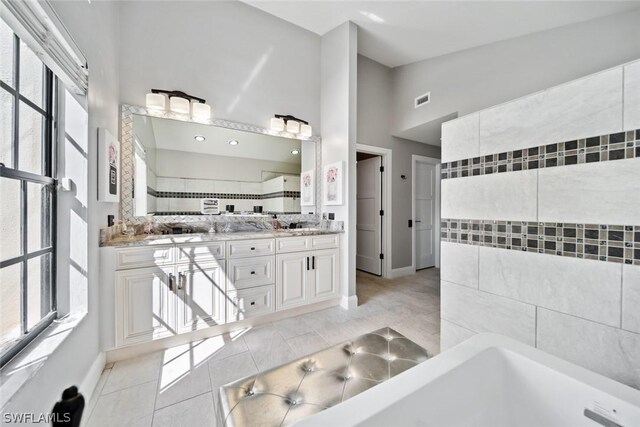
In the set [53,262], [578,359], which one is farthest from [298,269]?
[578,359]

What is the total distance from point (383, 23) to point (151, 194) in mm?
3234

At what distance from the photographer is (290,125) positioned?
3045mm

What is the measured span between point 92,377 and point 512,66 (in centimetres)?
459

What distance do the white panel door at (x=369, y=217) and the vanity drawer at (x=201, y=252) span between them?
108 inches

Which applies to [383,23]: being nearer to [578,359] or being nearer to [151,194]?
[151,194]

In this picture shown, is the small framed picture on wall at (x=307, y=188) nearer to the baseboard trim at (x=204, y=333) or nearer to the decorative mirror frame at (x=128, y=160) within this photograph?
the baseboard trim at (x=204, y=333)

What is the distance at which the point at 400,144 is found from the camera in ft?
13.7

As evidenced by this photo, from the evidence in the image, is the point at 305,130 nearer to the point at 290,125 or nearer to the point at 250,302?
the point at 290,125

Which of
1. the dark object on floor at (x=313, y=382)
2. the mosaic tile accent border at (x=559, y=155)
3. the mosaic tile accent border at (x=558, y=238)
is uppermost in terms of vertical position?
the mosaic tile accent border at (x=559, y=155)

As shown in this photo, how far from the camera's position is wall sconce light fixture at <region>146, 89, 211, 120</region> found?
233 cm

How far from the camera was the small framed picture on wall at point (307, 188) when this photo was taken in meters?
3.31

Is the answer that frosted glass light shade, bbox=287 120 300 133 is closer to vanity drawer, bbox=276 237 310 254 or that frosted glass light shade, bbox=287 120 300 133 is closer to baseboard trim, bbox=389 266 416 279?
vanity drawer, bbox=276 237 310 254

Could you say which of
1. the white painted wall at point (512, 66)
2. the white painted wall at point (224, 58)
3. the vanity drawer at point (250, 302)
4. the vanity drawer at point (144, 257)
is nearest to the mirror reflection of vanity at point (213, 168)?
the white painted wall at point (224, 58)

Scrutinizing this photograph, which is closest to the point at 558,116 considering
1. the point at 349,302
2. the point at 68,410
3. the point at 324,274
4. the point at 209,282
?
the point at 68,410
